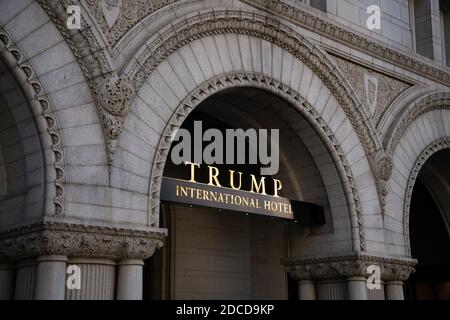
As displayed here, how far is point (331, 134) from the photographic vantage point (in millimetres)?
13438

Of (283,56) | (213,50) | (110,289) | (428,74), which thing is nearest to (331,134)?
(283,56)

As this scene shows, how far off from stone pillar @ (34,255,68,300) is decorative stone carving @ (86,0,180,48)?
11.4 ft

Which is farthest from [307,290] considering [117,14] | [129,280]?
[117,14]

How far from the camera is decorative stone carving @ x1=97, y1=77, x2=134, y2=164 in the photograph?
9562mm

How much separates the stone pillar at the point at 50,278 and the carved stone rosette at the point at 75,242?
99mm

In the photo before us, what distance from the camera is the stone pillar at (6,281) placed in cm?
921

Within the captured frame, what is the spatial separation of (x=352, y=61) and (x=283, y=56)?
7.93 ft

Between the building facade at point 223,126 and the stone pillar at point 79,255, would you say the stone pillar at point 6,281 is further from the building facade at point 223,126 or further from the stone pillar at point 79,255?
the stone pillar at point 79,255

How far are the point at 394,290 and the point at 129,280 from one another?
23.5 ft

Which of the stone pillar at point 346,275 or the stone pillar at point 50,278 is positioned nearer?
the stone pillar at point 50,278

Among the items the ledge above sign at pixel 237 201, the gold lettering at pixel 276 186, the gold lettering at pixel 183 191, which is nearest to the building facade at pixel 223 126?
the gold lettering at pixel 276 186

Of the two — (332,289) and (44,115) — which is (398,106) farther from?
(44,115)

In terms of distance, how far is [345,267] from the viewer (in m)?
13.3
